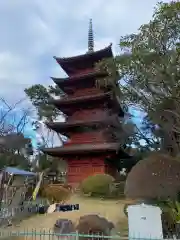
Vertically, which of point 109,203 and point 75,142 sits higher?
point 75,142

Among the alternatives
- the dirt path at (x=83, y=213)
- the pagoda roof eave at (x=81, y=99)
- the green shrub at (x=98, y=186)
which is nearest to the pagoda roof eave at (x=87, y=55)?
the pagoda roof eave at (x=81, y=99)

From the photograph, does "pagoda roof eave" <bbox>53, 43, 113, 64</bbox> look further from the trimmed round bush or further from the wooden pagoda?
the trimmed round bush

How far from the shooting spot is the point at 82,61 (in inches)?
949

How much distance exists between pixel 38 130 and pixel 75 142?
17487 mm

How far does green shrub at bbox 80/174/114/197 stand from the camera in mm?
17203

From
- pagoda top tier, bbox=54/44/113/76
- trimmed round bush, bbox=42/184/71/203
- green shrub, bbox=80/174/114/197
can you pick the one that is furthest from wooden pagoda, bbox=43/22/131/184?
trimmed round bush, bbox=42/184/71/203

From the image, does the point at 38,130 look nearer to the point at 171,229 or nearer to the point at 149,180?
the point at 149,180

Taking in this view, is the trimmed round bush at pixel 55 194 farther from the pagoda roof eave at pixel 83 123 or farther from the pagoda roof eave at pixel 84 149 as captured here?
the pagoda roof eave at pixel 83 123

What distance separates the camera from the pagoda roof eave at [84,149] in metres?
19.7

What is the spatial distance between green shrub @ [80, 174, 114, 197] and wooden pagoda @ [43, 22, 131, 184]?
2641mm

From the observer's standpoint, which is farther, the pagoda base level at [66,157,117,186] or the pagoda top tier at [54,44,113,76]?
the pagoda top tier at [54,44,113,76]

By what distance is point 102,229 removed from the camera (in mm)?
8812

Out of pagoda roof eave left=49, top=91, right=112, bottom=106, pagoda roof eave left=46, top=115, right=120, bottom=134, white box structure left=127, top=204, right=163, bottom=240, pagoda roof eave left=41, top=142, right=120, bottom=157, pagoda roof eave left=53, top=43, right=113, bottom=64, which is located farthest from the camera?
pagoda roof eave left=53, top=43, right=113, bottom=64

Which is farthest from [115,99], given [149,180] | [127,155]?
[149,180]
